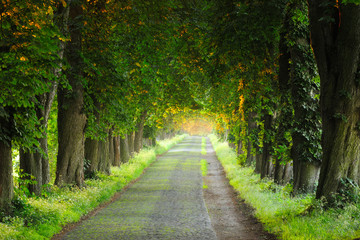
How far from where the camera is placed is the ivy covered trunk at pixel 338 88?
9.23 meters

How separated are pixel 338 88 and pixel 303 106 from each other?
10.8ft

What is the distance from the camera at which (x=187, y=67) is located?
17.4 metres

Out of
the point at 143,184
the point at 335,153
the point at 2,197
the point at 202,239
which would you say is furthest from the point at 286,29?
the point at 143,184

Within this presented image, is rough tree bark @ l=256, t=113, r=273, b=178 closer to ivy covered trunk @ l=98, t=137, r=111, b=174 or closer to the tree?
ivy covered trunk @ l=98, t=137, r=111, b=174

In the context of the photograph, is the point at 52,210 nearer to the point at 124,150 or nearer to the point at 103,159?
the point at 103,159

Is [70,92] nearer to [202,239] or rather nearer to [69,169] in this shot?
[69,169]

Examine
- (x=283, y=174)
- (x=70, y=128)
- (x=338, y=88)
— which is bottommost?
(x=283, y=174)

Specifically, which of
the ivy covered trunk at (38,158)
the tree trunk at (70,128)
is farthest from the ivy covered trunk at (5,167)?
the tree trunk at (70,128)

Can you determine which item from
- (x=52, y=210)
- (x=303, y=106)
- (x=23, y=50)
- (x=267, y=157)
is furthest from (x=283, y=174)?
(x=23, y=50)

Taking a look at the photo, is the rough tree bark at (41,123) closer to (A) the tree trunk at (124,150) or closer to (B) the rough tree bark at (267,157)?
(B) the rough tree bark at (267,157)

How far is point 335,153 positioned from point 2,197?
8007mm

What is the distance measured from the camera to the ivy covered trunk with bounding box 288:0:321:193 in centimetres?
1256

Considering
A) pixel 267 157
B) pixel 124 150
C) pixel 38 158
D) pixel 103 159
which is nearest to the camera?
pixel 38 158

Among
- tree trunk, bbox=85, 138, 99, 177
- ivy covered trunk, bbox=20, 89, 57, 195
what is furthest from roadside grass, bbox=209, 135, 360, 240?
tree trunk, bbox=85, 138, 99, 177
